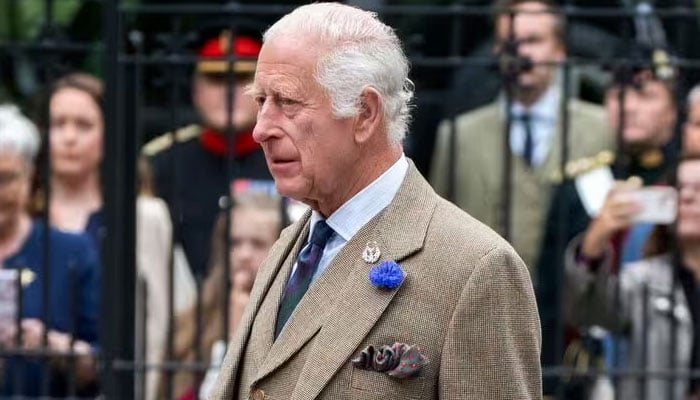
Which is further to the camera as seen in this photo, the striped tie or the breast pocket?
the striped tie

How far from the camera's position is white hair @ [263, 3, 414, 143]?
2662mm

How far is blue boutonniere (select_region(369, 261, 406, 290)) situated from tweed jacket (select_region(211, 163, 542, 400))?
0.5 inches

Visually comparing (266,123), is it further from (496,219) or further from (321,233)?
(496,219)

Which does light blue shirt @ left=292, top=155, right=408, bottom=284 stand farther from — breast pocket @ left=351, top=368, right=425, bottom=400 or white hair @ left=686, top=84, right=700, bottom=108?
white hair @ left=686, top=84, right=700, bottom=108

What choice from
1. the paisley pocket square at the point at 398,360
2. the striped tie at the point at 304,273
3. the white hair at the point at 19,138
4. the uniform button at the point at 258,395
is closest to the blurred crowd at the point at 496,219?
the white hair at the point at 19,138

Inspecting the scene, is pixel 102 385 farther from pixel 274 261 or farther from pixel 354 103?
pixel 354 103

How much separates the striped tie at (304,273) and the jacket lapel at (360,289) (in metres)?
0.08

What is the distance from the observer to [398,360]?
8.50 ft

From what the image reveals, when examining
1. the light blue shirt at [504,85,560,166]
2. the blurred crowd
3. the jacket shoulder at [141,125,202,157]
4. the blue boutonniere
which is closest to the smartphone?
the blurred crowd

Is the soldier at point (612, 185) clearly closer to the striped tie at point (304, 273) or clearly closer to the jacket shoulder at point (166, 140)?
the jacket shoulder at point (166, 140)

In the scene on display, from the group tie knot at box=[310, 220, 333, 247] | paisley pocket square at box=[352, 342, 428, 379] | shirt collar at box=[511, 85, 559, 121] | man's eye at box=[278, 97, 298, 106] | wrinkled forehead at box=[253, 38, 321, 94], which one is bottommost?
paisley pocket square at box=[352, 342, 428, 379]

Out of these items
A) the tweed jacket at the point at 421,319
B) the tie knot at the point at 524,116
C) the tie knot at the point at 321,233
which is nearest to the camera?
the tweed jacket at the point at 421,319

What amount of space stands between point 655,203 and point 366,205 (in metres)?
2.33

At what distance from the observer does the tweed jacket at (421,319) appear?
2584mm
